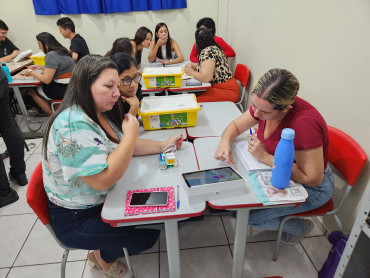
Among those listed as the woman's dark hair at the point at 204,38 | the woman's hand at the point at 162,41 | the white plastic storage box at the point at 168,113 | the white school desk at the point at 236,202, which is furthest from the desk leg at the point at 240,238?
the woman's hand at the point at 162,41

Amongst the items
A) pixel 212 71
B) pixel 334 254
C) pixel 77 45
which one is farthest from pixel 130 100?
pixel 77 45

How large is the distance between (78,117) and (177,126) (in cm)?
85

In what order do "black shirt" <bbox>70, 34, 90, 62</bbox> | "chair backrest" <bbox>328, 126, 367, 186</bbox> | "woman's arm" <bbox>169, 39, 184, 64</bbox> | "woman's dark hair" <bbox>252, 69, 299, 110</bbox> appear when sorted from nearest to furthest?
1. "woman's dark hair" <bbox>252, 69, 299, 110</bbox>
2. "chair backrest" <bbox>328, 126, 367, 186</bbox>
3. "black shirt" <bbox>70, 34, 90, 62</bbox>
4. "woman's arm" <bbox>169, 39, 184, 64</bbox>

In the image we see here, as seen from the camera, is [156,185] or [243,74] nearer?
[156,185]

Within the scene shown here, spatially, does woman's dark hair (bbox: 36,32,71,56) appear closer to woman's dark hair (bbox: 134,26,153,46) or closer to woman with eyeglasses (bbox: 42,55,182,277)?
woman's dark hair (bbox: 134,26,153,46)

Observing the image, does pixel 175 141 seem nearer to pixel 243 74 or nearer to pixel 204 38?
pixel 204 38

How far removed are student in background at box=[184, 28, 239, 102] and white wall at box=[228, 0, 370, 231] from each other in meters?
0.53

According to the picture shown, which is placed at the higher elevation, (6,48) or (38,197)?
(6,48)

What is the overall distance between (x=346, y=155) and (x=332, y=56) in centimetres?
67

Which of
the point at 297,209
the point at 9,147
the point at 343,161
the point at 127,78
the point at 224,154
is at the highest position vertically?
the point at 127,78

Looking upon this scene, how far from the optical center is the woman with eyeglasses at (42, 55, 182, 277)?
105cm

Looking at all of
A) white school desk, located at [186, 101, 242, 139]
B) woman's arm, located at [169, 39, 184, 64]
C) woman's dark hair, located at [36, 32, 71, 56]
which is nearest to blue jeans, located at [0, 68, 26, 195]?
woman's dark hair, located at [36, 32, 71, 56]

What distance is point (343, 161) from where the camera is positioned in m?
1.49

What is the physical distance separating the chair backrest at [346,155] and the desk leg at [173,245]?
1021 millimetres
